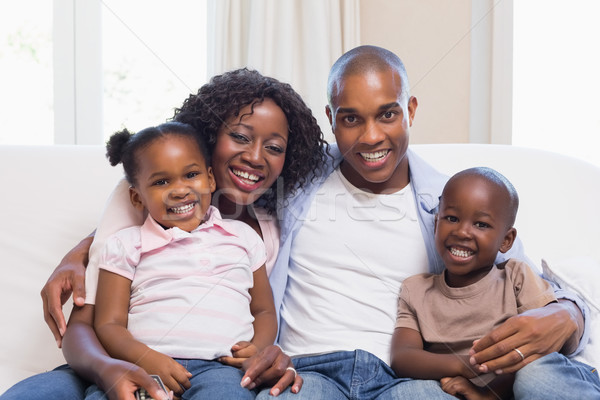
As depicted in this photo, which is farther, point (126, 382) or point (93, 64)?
point (93, 64)

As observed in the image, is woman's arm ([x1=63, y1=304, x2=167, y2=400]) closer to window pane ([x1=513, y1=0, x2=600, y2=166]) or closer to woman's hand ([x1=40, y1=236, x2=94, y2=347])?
woman's hand ([x1=40, y1=236, x2=94, y2=347])

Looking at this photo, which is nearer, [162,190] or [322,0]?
[162,190]

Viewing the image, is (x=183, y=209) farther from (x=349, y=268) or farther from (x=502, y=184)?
(x=502, y=184)

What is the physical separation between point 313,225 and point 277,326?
0.28 m

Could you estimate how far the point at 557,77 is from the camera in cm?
284

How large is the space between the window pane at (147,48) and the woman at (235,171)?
1467mm

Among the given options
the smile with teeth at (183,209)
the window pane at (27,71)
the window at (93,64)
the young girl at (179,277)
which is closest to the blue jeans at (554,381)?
the young girl at (179,277)

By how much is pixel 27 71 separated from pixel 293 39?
1363mm

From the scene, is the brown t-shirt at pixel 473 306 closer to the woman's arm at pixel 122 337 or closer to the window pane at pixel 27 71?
the woman's arm at pixel 122 337

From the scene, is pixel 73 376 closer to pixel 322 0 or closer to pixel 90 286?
pixel 90 286

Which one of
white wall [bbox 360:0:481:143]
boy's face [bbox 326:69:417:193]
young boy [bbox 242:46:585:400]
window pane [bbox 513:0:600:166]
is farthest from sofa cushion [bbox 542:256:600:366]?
window pane [bbox 513:0:600:166]

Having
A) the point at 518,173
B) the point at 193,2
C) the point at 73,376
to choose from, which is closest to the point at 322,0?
the point at 193,2

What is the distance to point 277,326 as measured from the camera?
1372 millimetres

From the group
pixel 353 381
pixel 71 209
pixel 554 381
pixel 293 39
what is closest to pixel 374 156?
pixel 353 381
